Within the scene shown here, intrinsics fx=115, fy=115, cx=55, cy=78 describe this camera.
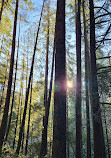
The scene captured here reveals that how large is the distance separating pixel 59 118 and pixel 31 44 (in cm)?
800

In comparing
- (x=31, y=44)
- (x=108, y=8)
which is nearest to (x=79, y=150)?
(x=108, y=8)

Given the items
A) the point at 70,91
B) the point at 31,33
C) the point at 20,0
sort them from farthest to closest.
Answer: the point at 31,33, the point at 70,91, the point at 20,0

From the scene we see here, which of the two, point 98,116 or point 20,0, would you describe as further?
point 20,0

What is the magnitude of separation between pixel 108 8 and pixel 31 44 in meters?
6.05

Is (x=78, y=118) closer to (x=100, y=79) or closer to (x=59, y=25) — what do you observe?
(x=100, y=79)

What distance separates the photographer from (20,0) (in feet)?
20.7

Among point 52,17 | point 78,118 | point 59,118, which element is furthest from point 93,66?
point 52,17

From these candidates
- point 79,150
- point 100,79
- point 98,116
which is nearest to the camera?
point 98,116

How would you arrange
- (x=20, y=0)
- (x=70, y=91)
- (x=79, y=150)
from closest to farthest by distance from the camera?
(x=79, y=150) → (x=20, y=0) → (x=70, y=91)

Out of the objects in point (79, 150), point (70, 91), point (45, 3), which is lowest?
point (79, 150)

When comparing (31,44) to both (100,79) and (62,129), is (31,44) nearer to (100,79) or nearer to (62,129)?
(100,79)

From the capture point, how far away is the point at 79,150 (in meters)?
5.12

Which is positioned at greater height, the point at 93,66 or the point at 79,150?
the point at 93,66

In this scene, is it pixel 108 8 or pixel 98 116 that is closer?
pixel 98 116
